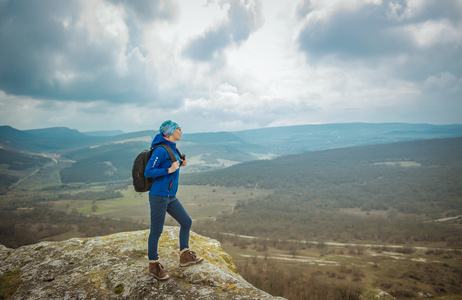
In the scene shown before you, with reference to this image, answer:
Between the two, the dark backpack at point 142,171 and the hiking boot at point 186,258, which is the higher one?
the dark backpack at point 142,171

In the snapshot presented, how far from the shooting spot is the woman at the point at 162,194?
3.94 m

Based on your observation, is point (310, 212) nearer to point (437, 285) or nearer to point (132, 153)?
point (437, 285)

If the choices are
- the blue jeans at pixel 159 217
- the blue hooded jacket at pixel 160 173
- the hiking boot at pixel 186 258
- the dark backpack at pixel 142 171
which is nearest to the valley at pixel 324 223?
the hiking boot at pixel 186 258

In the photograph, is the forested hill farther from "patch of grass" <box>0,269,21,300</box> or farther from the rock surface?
"patch of grass" <box>0,269,21,300</box>

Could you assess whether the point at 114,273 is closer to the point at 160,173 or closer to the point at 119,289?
the point at 119,289

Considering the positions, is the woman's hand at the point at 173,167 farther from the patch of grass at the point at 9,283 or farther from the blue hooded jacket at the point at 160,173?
the patch of grass at the point at 9,283

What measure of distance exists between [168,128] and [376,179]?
8395 cm

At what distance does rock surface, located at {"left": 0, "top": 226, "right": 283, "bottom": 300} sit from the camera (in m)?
3.69

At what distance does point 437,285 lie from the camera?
11.9m

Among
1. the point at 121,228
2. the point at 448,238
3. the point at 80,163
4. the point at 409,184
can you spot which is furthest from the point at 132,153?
the point at 448,238

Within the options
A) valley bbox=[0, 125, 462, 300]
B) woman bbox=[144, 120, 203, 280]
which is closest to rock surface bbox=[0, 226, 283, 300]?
woman bbox=[144, 120, 203, 280]

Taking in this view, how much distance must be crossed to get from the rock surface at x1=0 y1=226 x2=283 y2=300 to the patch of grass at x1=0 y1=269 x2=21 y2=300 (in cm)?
10

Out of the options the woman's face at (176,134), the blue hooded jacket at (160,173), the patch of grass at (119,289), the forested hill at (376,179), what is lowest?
the forested hill at (376,179)

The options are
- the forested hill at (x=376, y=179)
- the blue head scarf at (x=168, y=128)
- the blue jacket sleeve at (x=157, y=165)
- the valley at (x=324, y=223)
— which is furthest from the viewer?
the forested hill at (x=376, y=179)
